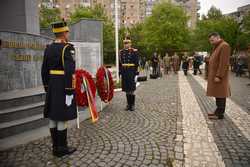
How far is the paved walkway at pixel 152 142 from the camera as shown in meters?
3.53

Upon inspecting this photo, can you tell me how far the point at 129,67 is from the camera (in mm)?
6504

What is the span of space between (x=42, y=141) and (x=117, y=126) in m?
1.58

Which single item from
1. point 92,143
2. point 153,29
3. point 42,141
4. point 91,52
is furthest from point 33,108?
point 153,29

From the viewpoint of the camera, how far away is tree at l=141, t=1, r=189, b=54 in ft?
126

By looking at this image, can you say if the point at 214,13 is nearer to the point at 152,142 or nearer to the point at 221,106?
the point at 221,106

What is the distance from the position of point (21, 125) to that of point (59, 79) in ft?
5.52

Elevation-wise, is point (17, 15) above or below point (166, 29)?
below

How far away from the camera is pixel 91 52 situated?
31.7 ft

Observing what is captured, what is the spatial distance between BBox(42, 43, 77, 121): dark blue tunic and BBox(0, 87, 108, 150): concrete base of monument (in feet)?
3.76

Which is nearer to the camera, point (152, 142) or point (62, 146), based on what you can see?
point (62, 146)

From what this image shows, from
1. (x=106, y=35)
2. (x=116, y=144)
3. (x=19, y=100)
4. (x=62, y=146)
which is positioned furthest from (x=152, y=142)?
(x=106, y=35)

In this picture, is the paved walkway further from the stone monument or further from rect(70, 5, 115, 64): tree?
rect(70, 5, 115, 64): tree

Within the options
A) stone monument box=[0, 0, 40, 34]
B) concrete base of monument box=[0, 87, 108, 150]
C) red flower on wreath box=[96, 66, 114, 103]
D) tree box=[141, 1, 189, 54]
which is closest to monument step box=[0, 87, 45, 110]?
concrete base of monument box=[0, 87, 108, 150]

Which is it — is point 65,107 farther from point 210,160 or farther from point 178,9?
point 178,9
